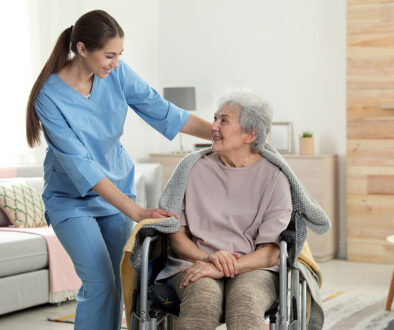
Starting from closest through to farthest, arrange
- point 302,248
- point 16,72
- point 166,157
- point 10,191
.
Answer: point 302,248 → point 10,191 → point 16,72 → point 166,157

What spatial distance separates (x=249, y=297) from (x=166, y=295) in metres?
0.28

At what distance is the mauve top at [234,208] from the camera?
7.53 ft

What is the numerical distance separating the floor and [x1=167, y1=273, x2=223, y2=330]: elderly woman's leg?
1328 millimetres

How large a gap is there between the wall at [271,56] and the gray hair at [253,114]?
307 cm

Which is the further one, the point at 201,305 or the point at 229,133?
the point at 229,133

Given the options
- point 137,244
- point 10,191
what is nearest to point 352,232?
point 10,191

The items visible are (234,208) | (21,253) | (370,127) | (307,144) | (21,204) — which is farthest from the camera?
(307,144)

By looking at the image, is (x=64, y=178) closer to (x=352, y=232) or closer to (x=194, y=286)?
(x=194, y=286)

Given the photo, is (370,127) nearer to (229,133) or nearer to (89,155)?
(229,133)

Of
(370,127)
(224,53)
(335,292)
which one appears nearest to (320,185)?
(370,127)

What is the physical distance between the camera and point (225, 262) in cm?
217

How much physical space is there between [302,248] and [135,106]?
773 millimetres

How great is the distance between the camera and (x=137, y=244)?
2193 millimetres

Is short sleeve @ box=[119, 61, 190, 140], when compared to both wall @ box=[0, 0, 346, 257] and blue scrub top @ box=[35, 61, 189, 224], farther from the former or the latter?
wall @ box=[0, 0, 346, 257]
